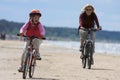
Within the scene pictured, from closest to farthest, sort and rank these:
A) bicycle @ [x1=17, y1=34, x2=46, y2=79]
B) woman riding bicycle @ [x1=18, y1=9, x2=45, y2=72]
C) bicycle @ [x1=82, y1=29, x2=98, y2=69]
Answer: bicycle @ [x1=17, y1=34, x2=46, y2=79] → woman riding bicycle @ [x1=18, y1=9, x2=45, y2=72] → bicycle @ [x1=82, y1=29, x2=98, y2=69]

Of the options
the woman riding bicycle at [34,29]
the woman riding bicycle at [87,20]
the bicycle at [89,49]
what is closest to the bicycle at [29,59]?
the woman riding bicycle at [34,29]

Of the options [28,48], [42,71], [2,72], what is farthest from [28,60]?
[42,71]

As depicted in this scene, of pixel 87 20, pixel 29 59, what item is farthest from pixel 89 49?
pixel 29 59

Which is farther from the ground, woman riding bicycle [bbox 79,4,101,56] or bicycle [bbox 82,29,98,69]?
woman riding bicycle [bbox 79,4,101,56]

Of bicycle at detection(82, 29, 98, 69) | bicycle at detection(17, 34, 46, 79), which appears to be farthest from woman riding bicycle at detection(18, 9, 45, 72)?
bicycle at detection(82, 29, 98, 69)

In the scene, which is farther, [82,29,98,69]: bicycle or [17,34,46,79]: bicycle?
[82,29,98,69]: bicycle

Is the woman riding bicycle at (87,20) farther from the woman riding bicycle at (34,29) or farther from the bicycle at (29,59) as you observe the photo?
the bicycle at (29,59)

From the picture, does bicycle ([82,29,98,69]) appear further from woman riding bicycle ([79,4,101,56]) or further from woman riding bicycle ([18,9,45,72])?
woman riding bicycle ([18,9,45,72])

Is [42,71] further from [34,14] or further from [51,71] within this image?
[34,14]

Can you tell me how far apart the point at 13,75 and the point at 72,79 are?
162 cm

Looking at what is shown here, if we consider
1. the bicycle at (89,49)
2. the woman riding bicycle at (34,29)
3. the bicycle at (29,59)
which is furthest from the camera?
the bicycle at (89,49)

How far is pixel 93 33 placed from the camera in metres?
20.6

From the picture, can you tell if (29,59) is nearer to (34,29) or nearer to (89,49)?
(34,29)

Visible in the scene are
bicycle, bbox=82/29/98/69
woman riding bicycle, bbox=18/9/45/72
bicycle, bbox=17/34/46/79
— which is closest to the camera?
bicycle, bbox=17/34/46/79
